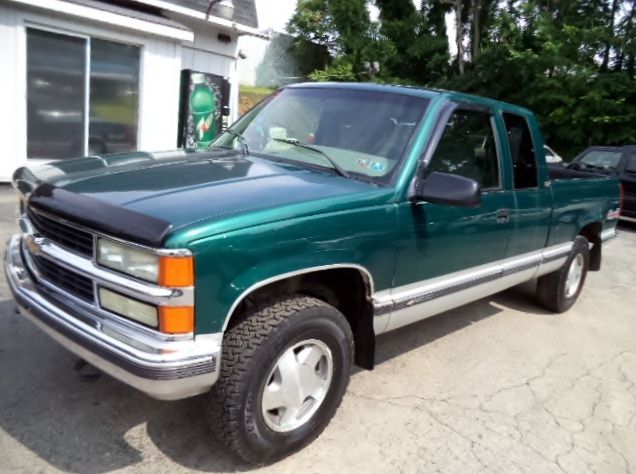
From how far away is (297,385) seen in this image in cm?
271

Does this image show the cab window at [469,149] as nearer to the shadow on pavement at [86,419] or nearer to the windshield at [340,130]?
the windshield at [340,130]

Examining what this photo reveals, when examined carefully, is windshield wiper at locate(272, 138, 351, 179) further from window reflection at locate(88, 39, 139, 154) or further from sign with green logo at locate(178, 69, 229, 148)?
sign with green logo at locate(178, 69, 229, 148)

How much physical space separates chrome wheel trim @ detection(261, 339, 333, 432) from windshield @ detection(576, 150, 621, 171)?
1076 cm

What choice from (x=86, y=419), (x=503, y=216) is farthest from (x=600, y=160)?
(x=86, y=419)

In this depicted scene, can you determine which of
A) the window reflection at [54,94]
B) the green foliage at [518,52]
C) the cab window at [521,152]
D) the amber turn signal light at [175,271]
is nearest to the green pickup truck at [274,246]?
the amber turn signal light at [175,271]

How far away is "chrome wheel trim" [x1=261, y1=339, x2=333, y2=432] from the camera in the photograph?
8.68 feet

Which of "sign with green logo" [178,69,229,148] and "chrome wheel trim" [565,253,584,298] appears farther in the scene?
"sign with green logo" [178,69,229,148]

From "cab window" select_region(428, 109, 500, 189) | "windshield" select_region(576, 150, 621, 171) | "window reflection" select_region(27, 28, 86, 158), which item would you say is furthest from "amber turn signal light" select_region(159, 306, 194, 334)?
"windshield" select_region(576, 150, 621, 171)

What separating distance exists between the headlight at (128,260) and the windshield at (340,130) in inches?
53.3

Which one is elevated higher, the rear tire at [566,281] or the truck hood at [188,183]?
the truck hood at [188,183]

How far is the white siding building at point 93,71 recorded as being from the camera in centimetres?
814

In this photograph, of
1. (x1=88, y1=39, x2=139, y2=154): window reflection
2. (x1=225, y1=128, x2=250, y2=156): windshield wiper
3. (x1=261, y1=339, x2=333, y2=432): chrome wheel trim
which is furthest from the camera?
(x1=88, y1=39, x2=139, y2=154): window reflection

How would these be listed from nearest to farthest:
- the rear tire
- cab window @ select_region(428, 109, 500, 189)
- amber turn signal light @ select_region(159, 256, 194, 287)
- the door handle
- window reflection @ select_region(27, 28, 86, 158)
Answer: amber turn signal light @ select_region(159, 256, 194, 287) < cab window @ select_region(428, 109, 500, 189) < the door handle < the rear tire < window reflection @ select_region(27, 28, 86, 158)

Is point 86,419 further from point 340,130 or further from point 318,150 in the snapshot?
point 340,130
